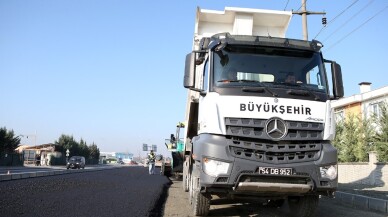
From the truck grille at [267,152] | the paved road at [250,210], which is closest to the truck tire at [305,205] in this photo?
the paved road at [250,210]

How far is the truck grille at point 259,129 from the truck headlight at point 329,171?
0.47m

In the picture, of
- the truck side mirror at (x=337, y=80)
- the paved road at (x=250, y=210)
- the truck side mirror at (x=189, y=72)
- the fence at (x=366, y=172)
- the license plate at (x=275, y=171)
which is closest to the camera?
the license plate at (x=275, y=171)

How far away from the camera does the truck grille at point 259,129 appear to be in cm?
570

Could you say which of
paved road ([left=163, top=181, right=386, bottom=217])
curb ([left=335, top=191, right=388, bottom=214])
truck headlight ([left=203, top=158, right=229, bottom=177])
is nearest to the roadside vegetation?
curb ([left=335, top=191, right=388, bottom=214])

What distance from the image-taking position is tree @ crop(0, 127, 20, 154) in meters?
47.0

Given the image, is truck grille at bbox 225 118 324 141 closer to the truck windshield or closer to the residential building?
the truck windshield

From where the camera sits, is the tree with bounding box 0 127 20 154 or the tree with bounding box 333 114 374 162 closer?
the tree with bounding box 333 114 374 162

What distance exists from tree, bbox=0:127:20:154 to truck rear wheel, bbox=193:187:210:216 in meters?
45.4

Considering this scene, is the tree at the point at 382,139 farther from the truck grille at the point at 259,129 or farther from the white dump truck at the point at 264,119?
the truck grille at the point at 259,129

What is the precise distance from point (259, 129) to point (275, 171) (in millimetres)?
676

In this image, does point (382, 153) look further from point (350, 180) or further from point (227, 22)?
point (227, 22)

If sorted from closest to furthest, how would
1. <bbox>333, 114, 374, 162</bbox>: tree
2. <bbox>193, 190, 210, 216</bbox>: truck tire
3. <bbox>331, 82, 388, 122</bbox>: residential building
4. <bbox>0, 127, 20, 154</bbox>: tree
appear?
<bbox>193, 190, 210, 216</bbox>: truck tire, <bbox>333, 114, 374, 162</bbox>: tree, <bbox>331, 82, 388, 122</bbox>: residential building, <bbox>0, 127, 20, 154</bbox>: tree

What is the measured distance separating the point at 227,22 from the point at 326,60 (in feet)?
11.5

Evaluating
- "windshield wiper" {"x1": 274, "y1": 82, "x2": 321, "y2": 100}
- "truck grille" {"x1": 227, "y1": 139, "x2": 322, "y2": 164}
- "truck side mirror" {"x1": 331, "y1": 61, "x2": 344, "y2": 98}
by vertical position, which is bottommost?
"truck grille" {"x1": 227, "y1": 139, "x2": 322, "y2": 164}
